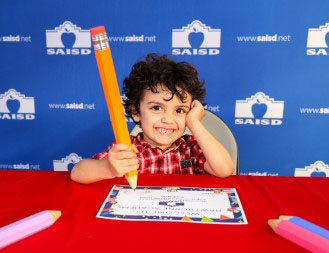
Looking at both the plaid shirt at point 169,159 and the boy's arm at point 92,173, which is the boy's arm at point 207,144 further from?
the boy's arm at point 92,173

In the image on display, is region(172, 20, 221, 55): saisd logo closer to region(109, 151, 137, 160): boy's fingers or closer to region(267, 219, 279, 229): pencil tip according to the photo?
region(109, 151, 137, 160): boy's fingers

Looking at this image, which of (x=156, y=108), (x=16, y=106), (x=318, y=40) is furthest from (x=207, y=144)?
(x=16, y=106)

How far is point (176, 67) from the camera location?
3.94 ft

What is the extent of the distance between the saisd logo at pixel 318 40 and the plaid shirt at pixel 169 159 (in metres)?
1.35

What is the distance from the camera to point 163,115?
1089 millimetres

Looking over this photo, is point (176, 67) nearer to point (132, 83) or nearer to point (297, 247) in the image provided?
point (132, 83)

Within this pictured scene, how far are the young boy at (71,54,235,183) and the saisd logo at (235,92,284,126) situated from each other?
3.35ft

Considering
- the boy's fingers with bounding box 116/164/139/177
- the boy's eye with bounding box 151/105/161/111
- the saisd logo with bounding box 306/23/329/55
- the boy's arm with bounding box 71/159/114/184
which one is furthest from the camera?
the saisd logo with bounding box 306/23/329/55

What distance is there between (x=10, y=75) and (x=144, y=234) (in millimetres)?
2131

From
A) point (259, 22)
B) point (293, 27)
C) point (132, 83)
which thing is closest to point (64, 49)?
point (132, 83)

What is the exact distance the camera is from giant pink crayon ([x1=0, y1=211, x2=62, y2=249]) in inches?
20.7

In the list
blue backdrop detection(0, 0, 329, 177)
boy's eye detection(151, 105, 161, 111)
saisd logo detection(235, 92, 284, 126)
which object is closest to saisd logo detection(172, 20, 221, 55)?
blue backdrop detection(0, 0, 329, 177)

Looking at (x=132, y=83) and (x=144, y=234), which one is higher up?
(x=132, y=83)

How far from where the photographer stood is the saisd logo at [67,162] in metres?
2.39
